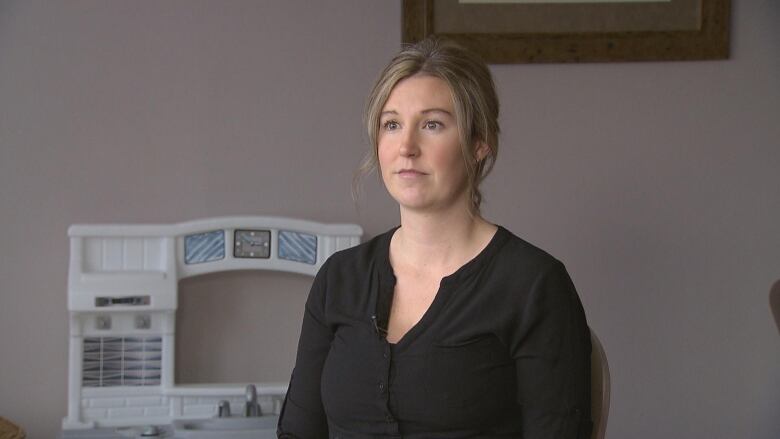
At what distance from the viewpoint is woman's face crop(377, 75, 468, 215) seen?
56.2 inches

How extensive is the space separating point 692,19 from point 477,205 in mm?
1322

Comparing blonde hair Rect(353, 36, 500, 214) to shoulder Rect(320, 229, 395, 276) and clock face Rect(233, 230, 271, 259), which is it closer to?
shoulder Rect(320, 229, 395, 276)

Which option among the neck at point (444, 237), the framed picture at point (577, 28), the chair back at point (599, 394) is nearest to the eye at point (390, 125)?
the neck at point (444, 237)

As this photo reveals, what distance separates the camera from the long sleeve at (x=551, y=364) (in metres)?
1.35

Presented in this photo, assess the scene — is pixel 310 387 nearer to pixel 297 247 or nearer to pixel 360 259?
pixel 360 259

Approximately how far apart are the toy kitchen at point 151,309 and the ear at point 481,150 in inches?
38.4

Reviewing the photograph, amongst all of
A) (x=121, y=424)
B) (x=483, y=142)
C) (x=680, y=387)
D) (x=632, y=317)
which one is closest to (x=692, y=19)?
(x=632, y=317)

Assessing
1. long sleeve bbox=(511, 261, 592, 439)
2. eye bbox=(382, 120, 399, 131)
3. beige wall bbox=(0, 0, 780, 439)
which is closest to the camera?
long sleeve bbox=(511, 261, 592, 439)

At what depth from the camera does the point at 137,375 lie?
94.0 inches

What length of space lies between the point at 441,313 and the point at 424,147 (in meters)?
0.23

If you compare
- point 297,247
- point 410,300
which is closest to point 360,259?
point 410,300

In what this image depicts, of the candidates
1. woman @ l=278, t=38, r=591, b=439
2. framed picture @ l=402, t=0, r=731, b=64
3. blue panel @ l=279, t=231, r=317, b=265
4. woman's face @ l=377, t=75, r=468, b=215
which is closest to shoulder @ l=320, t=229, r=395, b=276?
woman @ l=278, t=38, r=591, b=439

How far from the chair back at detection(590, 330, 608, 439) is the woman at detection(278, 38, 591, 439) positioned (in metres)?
0.09

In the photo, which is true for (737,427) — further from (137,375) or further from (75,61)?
(75,61)
